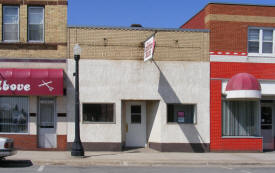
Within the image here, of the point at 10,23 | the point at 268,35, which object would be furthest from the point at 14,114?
the point at 268,35

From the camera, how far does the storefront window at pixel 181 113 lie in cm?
1766

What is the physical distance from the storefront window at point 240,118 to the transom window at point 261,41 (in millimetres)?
2446

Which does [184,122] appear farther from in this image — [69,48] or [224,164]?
[69,48]

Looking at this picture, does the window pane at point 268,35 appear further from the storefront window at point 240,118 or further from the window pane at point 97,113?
the window pane at point 97,113

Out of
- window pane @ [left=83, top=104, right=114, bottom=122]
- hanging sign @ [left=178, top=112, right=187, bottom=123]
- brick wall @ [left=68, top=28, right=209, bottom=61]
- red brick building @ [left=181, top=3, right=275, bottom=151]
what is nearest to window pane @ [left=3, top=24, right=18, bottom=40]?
brick wall @ [left=68, top=28, right=209, bottom=61]

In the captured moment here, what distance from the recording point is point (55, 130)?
17078 mm

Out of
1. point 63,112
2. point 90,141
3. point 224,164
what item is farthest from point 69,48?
point 224,164

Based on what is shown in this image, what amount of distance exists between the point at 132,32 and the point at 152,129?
4.61 meters

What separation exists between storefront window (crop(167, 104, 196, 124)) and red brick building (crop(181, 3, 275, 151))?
0.91 m

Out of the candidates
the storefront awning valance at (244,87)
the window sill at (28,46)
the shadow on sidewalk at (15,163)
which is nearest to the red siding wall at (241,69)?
the storefront awning valance at (244,87)

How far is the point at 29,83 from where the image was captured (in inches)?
644

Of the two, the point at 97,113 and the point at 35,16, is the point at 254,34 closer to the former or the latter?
the point at 97,113

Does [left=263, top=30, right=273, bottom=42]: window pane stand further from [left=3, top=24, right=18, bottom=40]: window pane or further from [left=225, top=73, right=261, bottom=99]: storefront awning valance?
[left=3, top=24, right=18, bottom=40]: window pane

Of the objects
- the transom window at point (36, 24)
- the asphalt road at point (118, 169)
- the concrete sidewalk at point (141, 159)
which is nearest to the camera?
the asphalt road at point (118, 169)
